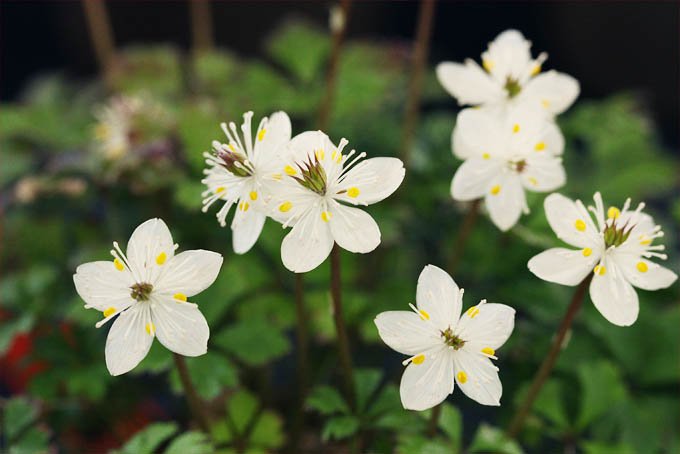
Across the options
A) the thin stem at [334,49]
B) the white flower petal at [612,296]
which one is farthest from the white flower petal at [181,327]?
the thin stem at [334,49]

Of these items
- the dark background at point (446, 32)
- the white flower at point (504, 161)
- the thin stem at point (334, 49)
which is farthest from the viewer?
the dark background at point (446, 32)

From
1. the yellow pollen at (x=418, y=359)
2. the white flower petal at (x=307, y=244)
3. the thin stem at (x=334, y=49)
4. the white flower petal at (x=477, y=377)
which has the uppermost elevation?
the thin stem at (x=334, y=49)

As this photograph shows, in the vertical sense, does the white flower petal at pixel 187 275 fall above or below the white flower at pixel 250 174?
below

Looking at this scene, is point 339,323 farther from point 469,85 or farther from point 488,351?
point 469,85

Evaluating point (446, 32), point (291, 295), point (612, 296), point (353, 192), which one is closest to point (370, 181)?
point (353, 192)

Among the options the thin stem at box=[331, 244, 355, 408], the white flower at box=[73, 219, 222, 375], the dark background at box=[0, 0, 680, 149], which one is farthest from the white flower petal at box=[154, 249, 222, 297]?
the dark background at box=[0, 0, 680, 149]

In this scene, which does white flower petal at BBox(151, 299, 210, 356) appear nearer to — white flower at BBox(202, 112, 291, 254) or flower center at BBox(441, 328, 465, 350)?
white flower at BBox(202, 112, 291, 254)

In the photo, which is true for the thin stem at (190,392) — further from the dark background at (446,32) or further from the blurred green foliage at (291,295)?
the dark background at (446,32)
